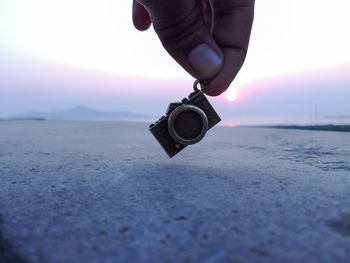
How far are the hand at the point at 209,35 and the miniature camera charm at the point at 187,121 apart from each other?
7.8 inches

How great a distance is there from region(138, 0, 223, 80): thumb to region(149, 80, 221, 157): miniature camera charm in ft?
0.62

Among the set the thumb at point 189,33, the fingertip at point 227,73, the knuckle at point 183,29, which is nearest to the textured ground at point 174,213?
the fingertip at point 227,73

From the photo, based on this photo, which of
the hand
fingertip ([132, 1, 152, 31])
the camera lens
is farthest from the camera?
fingertip ([132, 1, 152, 31])

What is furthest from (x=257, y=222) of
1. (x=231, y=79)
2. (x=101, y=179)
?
(x=231, y=79)

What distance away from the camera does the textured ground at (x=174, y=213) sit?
2.24 feet

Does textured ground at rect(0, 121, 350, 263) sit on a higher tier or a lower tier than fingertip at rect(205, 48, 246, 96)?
lower

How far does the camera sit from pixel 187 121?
152cm

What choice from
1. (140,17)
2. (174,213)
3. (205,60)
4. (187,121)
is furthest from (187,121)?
(140,17)

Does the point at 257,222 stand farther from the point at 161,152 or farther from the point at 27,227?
the point at 161,152

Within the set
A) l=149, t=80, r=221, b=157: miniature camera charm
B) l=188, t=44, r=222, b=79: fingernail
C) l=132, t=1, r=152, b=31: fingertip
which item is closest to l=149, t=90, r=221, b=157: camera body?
l=149, t=80, r=221, b=157: miniature camera charm

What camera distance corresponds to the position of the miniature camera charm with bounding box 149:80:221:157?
1.50 metres

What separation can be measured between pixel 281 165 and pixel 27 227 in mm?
1333

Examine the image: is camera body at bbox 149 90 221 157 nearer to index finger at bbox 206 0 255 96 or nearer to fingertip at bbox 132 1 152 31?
index finger at bbox 206 0 255 96

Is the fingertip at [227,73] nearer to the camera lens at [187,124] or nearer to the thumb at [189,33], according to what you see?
the thumb at [189,33]
